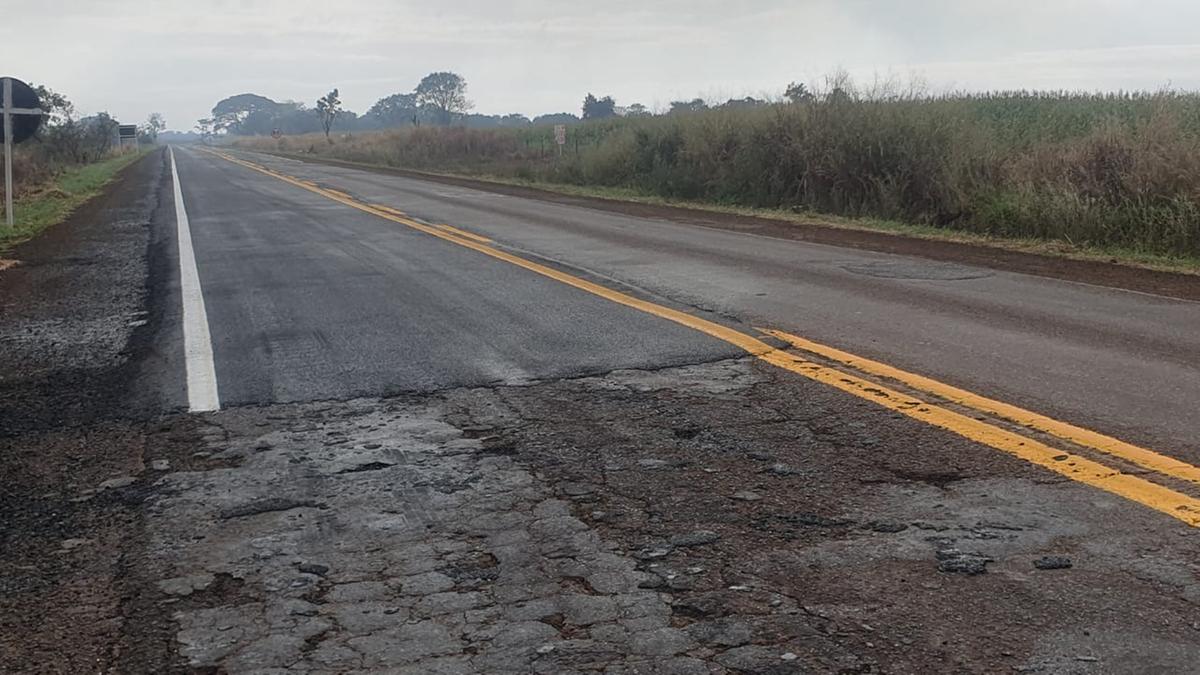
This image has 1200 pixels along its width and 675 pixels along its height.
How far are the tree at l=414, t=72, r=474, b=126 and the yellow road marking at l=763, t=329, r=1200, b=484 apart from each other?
12879 centimetres

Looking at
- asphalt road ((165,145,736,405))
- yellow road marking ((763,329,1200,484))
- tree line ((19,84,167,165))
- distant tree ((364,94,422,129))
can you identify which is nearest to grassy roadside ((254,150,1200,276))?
yellow road marking ((763,329,1200,484))

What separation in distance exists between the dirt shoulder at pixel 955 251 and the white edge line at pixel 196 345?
24.1 ft

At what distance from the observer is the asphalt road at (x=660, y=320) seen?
17.5 feet

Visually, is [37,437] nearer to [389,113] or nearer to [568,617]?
[568,617]

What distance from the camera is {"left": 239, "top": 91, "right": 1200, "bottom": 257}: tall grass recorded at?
40.9 ft

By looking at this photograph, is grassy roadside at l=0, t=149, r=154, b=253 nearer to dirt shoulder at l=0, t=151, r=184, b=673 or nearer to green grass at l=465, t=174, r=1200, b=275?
dirt shoulder at l=0, t=151, r=184, b=673

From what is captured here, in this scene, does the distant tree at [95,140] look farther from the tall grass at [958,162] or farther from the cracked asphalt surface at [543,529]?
the cracked asphalt surface at [543,529]

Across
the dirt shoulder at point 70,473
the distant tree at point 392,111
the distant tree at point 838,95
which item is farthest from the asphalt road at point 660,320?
the distant tree at point 392,111

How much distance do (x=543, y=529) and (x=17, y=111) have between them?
14.8 m

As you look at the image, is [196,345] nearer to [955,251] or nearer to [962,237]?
[955,251]

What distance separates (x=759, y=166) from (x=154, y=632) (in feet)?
64.4

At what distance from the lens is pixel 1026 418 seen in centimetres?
451

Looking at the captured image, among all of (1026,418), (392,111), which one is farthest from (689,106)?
(392,111)

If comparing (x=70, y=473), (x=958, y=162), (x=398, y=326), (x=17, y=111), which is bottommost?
(x=70, y=473)
